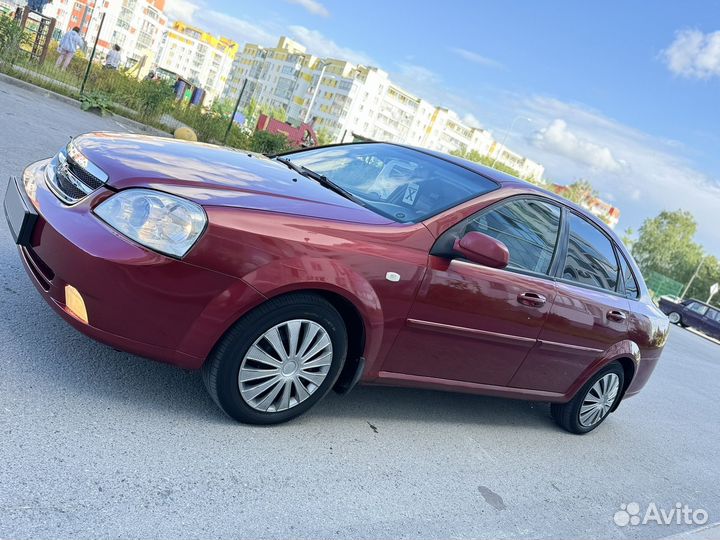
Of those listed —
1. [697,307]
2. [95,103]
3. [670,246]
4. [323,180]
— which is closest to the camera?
[323,180]

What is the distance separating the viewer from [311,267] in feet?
9.97

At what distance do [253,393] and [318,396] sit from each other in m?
0.39

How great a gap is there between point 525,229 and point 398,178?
2.82ft

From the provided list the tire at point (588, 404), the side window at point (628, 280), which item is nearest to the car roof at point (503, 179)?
the side window at point (628, 280)

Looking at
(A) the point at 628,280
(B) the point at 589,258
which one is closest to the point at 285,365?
(B) the point at 589,258

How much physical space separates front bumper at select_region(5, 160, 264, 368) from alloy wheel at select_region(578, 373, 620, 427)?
3206 mm

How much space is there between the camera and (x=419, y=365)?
12.2 feet

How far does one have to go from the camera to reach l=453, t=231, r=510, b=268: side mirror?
3.46 m

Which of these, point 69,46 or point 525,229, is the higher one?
point 525,229

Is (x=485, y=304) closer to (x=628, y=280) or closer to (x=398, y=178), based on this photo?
(x=398, y=178)

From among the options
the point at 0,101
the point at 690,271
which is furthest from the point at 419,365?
the point at 690,271

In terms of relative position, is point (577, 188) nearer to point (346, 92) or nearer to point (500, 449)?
point (346, 92)

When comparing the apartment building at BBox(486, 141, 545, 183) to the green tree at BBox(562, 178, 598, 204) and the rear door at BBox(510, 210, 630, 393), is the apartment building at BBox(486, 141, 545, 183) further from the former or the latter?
the rear door at BBox(510, 210, 630, 393)

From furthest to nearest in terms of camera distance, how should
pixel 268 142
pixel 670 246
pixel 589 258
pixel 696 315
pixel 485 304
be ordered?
pixel 670 246 → pixel 696 315 → pixel 268 142 → pixel 589 258 → pixel 485 304
